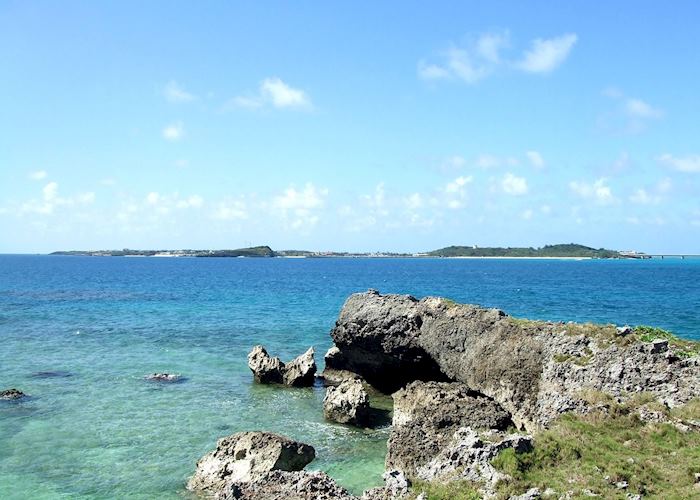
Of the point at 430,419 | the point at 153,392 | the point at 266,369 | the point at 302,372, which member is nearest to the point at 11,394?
the point at 153,392

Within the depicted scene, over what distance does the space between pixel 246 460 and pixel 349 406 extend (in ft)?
27.1

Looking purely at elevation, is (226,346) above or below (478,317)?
below

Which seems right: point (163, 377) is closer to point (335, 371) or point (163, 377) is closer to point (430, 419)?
point (335, 371)

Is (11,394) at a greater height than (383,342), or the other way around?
(383,342)

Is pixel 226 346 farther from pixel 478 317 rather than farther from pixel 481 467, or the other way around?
pixel 481 467

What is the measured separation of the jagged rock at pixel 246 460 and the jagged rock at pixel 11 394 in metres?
16.3

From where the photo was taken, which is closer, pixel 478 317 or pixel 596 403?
pixel 596 403

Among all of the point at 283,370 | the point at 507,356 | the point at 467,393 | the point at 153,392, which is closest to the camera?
the point at 507,356

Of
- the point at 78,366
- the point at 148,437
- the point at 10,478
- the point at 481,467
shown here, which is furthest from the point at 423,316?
the point at 78,366

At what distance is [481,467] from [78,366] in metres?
33.0

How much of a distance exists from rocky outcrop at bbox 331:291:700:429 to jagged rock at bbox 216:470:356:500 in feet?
28.1

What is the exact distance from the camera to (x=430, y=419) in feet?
65.5

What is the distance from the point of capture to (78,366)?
127ft

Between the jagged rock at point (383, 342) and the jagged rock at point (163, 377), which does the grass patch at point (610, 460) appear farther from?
the jagged rock at point (163, 377)
